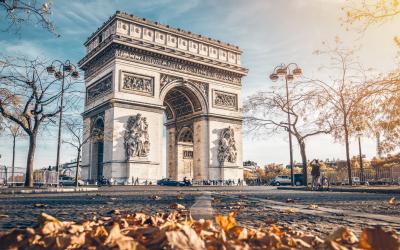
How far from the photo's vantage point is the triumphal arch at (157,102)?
27.5m

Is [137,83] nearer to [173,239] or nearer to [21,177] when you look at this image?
[21,177]

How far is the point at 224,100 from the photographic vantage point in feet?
113

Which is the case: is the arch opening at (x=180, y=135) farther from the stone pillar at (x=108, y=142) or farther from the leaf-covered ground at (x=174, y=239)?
the leaf-covered ground at (x=174, y=239)

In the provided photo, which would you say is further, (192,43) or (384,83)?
(192,43)

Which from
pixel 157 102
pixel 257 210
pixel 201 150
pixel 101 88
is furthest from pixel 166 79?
pixel 257 210

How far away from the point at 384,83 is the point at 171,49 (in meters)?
23.3

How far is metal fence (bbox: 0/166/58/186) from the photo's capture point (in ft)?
68.4

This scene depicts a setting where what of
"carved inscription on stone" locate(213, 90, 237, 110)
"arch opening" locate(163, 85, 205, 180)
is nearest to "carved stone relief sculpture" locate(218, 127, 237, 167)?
"carved inscription on stone" locate(213, 90, 237, 110)

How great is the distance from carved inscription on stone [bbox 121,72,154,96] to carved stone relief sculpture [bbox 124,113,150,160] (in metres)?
2.30

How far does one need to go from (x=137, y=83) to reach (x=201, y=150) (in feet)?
28.3

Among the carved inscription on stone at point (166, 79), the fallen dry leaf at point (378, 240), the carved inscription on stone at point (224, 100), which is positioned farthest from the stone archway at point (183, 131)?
the fallen dry leaf at point (378, 240)

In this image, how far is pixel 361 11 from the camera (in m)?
9.63

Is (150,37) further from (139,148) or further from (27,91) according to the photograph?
(27,91)

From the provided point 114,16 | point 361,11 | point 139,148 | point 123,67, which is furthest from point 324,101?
point 114,16
